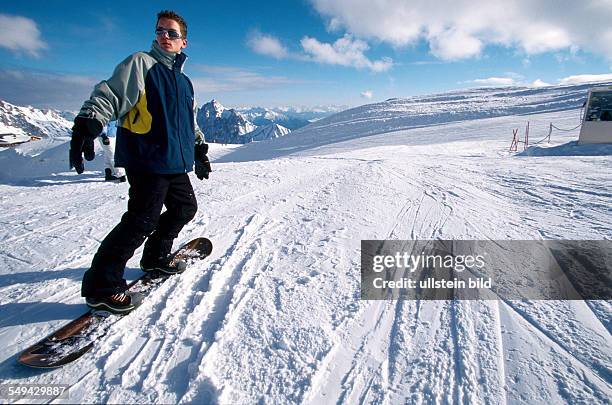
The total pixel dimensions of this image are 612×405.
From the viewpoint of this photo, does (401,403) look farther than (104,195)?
No

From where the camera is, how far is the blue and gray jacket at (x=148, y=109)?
6.70 feet

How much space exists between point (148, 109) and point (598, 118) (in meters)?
17.1

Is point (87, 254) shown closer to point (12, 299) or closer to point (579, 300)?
point (12, 299)

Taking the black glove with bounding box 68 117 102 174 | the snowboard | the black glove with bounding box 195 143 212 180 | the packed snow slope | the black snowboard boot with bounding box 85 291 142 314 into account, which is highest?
the black glove with bounding box 68 117 102 174

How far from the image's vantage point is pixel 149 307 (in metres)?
2.31

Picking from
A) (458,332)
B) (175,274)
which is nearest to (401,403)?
(458,332)

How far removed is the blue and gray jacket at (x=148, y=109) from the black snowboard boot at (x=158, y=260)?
0.78m

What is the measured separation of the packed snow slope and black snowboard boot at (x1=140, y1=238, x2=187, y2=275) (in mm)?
107

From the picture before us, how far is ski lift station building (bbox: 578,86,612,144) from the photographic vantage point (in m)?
12.5

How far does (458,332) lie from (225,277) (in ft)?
6.23

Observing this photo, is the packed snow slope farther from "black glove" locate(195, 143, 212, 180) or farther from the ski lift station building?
the ski lift station building

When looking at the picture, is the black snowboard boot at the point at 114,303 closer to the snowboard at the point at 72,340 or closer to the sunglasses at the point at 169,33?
the snowboard at the point at 72,340

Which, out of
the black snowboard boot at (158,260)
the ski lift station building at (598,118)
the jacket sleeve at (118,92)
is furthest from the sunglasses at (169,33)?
the ski lift station building at (598,118)

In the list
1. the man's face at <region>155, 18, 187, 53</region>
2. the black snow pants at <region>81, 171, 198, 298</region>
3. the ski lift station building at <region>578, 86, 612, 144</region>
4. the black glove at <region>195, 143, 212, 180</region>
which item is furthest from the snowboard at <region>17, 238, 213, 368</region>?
the ski lift station building at <region>578, 86, 612, 144</region>
